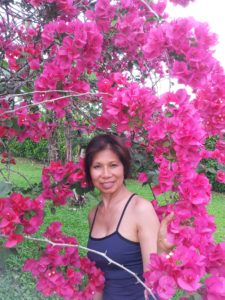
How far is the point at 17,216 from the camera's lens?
1463 mm

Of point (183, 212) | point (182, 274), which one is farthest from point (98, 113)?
point (182, 274)

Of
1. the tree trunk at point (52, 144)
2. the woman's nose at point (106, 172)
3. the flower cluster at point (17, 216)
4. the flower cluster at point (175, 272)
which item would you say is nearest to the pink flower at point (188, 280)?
the flower cluster at point (175, 272)

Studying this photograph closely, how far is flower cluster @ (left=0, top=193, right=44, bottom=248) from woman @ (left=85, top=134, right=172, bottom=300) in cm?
38

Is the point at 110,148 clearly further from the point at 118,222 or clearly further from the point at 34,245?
the point at 34,245

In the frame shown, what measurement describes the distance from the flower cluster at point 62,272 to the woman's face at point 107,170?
0.27 metres

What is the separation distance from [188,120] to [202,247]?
0.41 m

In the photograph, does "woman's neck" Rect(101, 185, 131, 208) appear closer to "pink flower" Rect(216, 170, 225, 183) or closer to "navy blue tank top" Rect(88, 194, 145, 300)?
"navy blue tank top" Rect(88, 194, 145, 300)

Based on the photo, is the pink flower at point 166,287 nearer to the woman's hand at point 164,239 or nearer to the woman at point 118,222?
the woman's hand at point 164,239

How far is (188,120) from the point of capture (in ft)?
4.71

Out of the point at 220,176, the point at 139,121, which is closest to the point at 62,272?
the point at 139,121

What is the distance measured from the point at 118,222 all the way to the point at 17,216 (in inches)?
21.9

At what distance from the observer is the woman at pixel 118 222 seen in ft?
6.00

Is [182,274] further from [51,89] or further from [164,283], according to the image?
[51,89]

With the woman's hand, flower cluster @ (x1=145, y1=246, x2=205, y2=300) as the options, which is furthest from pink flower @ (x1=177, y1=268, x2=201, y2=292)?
the woman's hand
